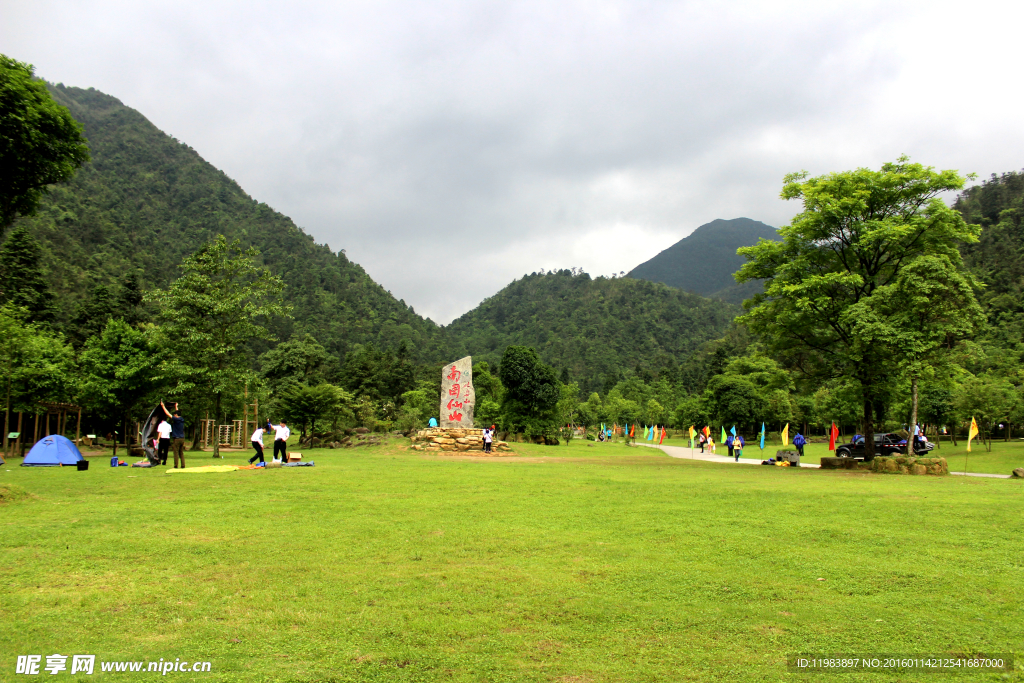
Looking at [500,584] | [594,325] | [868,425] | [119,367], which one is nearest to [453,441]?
[119,367]

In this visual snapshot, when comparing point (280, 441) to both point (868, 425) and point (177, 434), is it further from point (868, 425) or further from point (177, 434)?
point (868, 425)

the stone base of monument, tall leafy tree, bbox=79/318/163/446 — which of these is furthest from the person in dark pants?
the stone base of monument

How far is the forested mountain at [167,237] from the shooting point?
72.0 m

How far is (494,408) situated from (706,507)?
1300 inches

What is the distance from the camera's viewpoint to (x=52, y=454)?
17641 mm

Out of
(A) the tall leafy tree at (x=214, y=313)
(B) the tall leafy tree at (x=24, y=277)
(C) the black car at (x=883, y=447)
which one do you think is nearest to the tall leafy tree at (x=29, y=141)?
(A) the tall leafy tree at (x=214, y=313)

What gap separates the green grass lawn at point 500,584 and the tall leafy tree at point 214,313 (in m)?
14.0

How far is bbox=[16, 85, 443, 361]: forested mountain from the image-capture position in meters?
72.0

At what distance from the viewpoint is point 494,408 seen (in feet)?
142

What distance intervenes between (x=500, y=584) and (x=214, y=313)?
22.1m

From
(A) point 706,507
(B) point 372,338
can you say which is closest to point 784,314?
(A) point 706,507

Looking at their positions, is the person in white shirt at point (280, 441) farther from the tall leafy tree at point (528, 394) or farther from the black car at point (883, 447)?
the black car at point (883, 447)

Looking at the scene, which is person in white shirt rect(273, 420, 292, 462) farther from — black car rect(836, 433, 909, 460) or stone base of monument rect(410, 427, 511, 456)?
black car rect(836, 433, 909, 460)

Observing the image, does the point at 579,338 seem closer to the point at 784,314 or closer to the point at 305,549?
the point at 784,314
